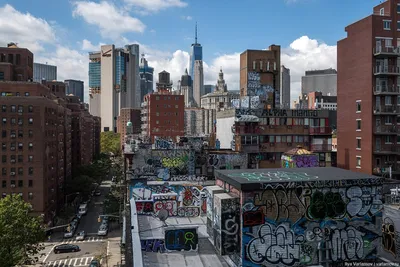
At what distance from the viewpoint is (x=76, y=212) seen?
101250 mm

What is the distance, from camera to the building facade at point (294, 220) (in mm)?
21328

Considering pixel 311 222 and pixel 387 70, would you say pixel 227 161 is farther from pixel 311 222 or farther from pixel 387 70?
pixel 311 222

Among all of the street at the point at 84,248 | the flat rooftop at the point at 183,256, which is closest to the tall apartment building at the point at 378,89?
the flat rooftop at the point at 183,256

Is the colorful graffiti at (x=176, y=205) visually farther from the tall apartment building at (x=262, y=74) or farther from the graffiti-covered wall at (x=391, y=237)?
the tall apartment building at (x=262, y=74)

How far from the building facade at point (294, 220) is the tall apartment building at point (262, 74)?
189 ft

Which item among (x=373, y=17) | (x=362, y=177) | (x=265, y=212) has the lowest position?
(x=265, y=212)

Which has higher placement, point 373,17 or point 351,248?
point 373,17

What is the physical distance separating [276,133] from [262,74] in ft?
56.6

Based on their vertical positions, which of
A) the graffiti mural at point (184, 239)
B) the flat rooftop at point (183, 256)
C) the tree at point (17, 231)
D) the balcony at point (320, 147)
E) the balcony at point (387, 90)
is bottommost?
the tree at point (17, 231)

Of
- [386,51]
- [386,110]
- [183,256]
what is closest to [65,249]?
[183,256]

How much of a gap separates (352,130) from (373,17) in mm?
17229

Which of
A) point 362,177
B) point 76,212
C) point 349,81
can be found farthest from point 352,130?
point 76,212

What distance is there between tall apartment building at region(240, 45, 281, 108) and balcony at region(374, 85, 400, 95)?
2687cm

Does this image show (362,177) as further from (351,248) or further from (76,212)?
(76,212)
